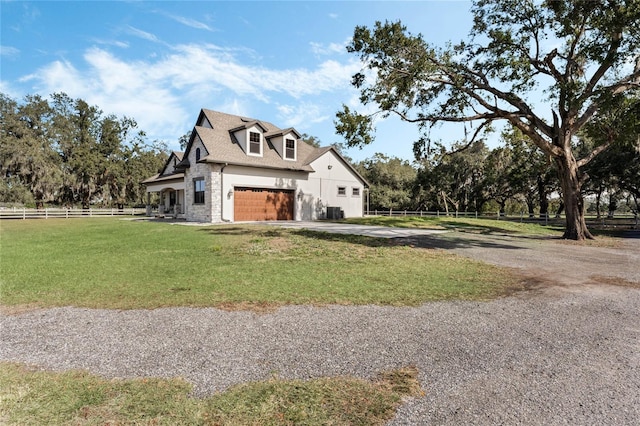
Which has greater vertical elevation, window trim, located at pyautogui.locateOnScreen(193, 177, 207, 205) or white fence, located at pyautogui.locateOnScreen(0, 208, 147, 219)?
window trim, located at pyautogui.locateOnScreen(193, 177, 207, 205)

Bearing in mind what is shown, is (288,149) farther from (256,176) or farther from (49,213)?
(49,213)

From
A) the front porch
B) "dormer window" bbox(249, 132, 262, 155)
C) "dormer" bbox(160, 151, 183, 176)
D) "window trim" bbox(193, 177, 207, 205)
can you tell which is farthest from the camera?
"dormer" bbox(160, 151, 183, 176)

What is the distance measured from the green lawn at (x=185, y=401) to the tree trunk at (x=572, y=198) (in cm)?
1699

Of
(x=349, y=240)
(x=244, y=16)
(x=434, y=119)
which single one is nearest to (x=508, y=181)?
(x=434, y=119)

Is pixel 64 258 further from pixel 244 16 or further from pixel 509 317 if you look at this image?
pixel 509 317

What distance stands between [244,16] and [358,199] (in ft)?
60.8

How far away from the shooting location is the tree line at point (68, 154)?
33.7 meters

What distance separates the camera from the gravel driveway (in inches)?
111

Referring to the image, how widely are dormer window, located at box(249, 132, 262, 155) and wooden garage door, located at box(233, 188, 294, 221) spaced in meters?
2.68

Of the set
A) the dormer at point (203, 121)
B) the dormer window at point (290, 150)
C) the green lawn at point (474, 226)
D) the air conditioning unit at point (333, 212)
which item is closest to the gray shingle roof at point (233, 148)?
the dormer at point (203, 121)

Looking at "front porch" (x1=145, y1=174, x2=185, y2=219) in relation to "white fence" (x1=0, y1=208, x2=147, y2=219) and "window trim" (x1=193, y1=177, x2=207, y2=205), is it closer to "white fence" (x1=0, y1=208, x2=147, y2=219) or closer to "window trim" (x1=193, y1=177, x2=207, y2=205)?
"window trim" (x1=193, y1=177, x2=207, y2=205)

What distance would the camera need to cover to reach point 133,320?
4602 mm

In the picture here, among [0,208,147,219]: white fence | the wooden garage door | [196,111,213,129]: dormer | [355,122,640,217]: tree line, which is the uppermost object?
[196,111,213,129]: dormer

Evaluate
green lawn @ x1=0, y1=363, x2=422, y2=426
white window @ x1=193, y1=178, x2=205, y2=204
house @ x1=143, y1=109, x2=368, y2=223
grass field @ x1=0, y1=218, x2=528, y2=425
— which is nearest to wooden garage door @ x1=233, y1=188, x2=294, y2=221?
house @ x1=143, y1=109, x2=368, y2=223
